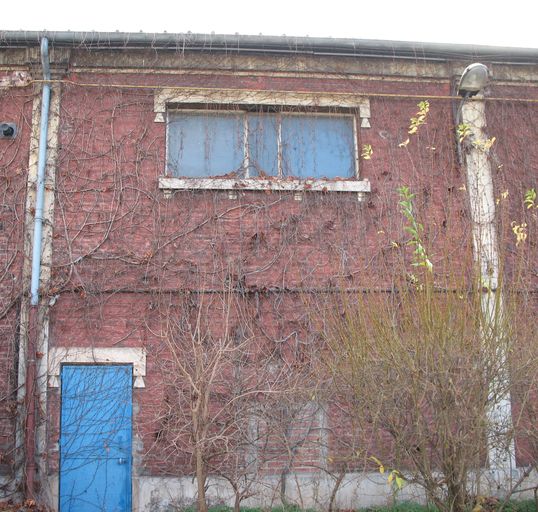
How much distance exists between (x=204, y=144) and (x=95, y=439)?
467cm

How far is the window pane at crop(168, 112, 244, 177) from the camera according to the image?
386 inches

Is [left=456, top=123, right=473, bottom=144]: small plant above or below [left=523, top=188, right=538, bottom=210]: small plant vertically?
above

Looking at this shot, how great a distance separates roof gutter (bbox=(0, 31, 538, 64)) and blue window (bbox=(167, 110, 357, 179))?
100cm

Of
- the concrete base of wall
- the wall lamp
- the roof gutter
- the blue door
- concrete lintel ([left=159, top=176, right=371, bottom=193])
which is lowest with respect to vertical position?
the concrete base of wall

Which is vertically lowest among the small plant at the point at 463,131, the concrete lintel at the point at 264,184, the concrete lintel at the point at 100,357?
the concrete lintel at the point at 100,357

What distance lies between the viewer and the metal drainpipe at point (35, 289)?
8.48 m

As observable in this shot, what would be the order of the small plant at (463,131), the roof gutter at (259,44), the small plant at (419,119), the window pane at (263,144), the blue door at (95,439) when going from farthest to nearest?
the window pane at (263,144)
the small plant at (419,119)
the roof gutter at (259,44)
the small plant at (463,131)
the blue door at (95,439)

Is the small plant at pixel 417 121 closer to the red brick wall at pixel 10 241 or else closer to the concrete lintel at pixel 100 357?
the concrete lintel at pixel 100 357

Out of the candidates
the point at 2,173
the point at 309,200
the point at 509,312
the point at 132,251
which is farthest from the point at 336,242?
the point at 2,173

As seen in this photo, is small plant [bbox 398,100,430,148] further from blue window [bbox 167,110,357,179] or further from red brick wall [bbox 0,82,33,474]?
red brick wall [bbox 0,82,33,474]

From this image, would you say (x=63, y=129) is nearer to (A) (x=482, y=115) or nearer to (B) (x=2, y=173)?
(B) (x=2, y=173)

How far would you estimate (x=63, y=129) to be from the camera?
964 cm

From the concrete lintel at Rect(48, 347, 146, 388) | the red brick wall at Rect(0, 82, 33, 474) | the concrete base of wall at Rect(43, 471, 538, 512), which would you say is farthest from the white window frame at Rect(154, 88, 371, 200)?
the concrete base of wall at Rect(43, 471, 538, 512)

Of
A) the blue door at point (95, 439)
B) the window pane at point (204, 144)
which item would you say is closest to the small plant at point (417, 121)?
the window pane at point (204, 144)
